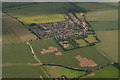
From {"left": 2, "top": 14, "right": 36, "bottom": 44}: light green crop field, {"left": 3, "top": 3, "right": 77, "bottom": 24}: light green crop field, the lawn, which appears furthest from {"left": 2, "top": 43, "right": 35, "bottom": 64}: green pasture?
{"left": 3, "top": 3, "right": 77, "bottom": 24}: light green crop field

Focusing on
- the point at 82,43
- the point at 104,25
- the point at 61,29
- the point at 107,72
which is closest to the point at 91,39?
the point at 82,43

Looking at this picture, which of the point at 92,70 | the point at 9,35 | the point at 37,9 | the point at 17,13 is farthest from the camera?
the point at 37,9

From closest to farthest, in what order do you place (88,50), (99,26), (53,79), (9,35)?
(53,79) < (88,50) < (9,35) < (99,26)

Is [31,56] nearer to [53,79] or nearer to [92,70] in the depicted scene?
[53,79]

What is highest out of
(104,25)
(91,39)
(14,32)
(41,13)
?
(41,13)

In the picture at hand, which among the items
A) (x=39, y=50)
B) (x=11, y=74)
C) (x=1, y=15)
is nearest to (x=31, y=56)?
(x=39, y=50)

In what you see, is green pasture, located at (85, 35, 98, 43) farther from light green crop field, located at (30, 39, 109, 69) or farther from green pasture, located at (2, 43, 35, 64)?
green pasture, located at (2, 43, 35, 64)

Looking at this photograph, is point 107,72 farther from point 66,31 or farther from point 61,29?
point 61,29
